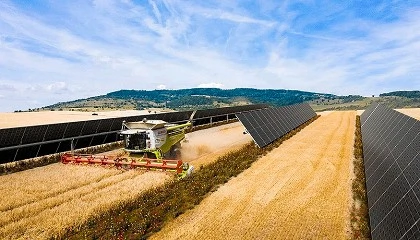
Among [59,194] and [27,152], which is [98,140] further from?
[59,194]

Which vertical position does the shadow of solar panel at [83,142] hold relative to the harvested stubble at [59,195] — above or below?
above

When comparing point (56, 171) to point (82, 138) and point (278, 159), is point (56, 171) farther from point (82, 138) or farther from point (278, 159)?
point (278, 159)

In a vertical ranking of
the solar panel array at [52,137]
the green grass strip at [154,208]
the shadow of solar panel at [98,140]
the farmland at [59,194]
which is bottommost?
the farmland at [59,194]

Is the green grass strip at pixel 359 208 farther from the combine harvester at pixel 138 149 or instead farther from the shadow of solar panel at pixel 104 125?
the shadow of solar panel at pixel 104 125

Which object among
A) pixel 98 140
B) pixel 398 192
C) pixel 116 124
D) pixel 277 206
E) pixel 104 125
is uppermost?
pixel 398 192

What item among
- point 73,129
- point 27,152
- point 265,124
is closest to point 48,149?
point 27,152

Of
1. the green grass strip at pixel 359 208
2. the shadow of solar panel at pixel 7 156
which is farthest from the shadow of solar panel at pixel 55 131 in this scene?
the green grass strip at pixel 359 208

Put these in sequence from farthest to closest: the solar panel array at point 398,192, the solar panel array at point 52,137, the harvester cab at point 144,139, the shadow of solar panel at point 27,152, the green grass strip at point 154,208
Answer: the harvester cab at point 144,139
the shadow of solar panel at point 27,152
the solar panel array at point 52,137
the green grass strip at point 154,208
the solar panel array at point 398,192
